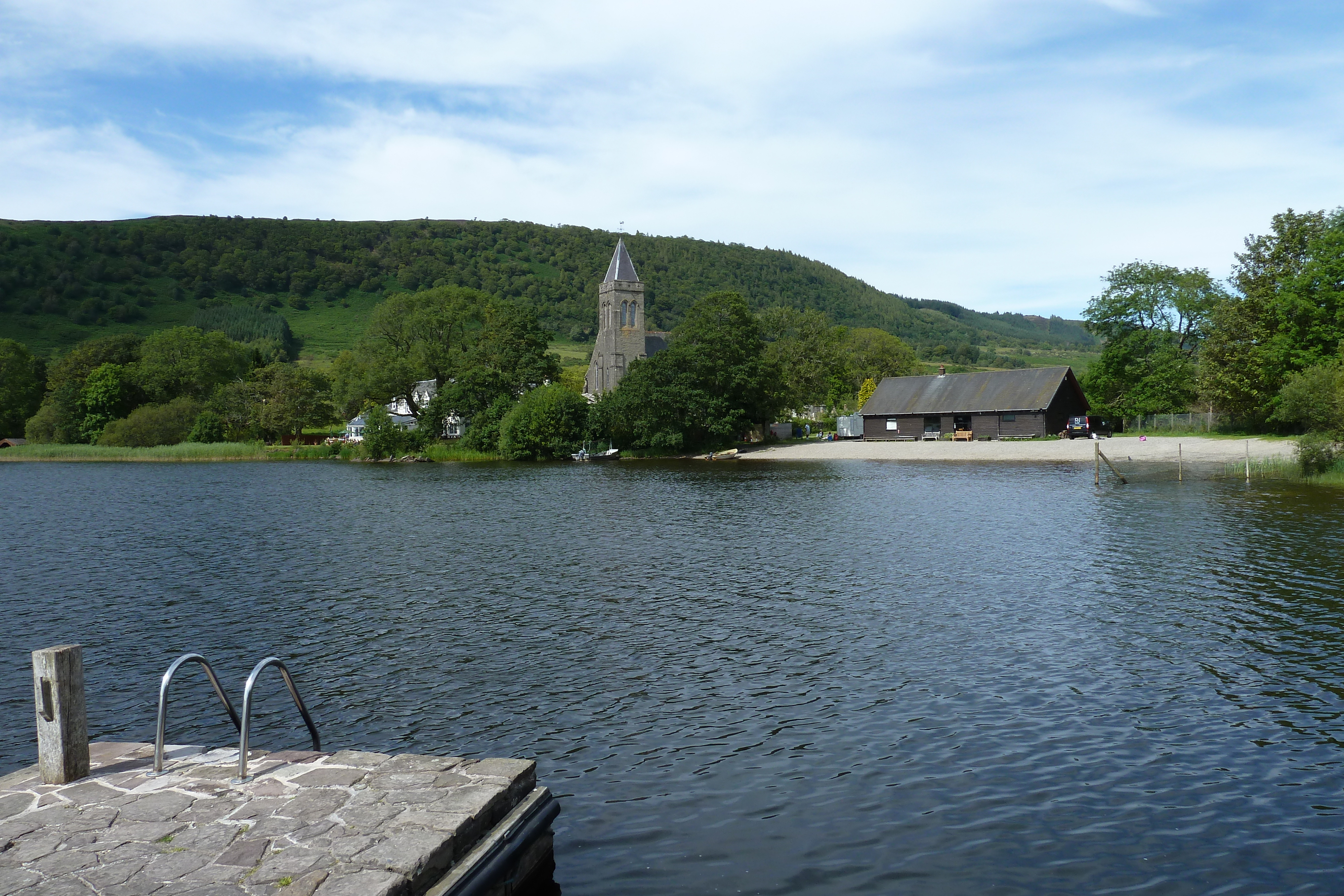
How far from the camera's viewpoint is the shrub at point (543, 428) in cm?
7988

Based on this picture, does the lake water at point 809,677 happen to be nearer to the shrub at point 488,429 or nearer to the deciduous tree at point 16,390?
the shrub at point 488,429

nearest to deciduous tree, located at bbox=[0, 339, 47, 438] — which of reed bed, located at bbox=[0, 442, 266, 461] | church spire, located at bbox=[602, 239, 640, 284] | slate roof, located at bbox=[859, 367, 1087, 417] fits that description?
reed bed, located at bbox=[0, 442, 266, 461]

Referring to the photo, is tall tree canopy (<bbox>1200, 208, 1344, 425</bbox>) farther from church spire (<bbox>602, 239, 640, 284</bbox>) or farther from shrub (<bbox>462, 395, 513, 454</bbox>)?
church spire (<bbox>602, 239, 640, 284</bbox>)

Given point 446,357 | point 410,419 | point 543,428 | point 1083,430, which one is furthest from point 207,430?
point 1083,430

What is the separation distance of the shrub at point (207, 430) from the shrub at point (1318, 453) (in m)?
94.9

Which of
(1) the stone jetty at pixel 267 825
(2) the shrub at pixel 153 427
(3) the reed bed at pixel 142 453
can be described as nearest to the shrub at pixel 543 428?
(3) the reed bed at pixel 142 453

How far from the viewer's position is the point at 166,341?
10481 centimetres

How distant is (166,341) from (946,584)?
10935 centimetres

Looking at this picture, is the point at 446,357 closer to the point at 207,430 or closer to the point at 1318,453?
the point at 207,430

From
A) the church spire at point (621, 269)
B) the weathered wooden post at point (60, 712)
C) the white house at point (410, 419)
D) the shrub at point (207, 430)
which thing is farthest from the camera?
the church spire at point (621, 269)

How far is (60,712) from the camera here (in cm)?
783

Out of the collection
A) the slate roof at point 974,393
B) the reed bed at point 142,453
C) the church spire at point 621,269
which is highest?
the church spire at point 621,269

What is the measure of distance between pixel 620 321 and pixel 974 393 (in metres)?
47.6

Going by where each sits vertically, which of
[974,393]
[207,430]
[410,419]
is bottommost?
[974,393]
